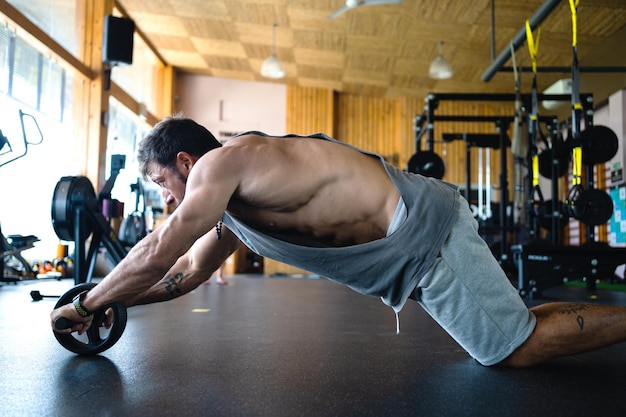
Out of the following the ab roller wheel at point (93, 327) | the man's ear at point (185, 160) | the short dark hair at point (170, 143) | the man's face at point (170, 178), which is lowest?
the ab roller wheel at point (93, 327)

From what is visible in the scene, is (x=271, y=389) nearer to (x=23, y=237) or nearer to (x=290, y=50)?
(x=23, y=237)

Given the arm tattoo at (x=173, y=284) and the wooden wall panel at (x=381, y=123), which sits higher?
the wooden wall panel at (x=381, y=123)

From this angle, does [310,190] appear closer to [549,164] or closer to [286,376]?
[286,376]

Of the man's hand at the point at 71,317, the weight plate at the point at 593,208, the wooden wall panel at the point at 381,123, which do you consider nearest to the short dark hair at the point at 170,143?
the man's hand at the point at 71,317

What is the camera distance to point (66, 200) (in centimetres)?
369

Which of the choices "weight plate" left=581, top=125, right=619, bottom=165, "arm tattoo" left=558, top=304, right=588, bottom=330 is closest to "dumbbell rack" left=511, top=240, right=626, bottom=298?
"weight plate" left=581, top=125, right=619, bottom=165

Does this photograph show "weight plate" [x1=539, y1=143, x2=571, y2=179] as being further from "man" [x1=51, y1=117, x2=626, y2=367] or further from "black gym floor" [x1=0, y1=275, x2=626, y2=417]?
"man" [x1=51, y1=117, x2=626, y2=367]

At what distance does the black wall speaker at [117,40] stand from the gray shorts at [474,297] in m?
5.25

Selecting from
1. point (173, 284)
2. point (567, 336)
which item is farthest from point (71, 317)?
point (567, 336)

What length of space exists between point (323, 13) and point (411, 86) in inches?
115

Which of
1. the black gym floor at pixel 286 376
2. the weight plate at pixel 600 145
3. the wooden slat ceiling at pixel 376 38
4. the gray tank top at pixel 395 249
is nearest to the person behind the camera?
the black gym floor at pixel 286 376

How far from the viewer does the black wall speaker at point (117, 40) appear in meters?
5.77

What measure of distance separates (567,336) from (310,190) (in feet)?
2.60

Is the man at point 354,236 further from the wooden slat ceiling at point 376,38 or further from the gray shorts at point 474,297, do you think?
the wooden slat ceiling at point 376,38
